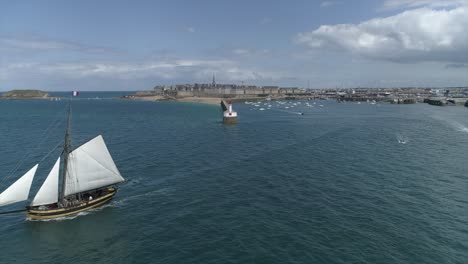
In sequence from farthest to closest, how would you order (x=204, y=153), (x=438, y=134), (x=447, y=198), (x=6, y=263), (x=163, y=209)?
(x=438, y=134) < (x=204, y=153) < (x=447, y=198) < (x=163, y=209) < (x=6, y=263)

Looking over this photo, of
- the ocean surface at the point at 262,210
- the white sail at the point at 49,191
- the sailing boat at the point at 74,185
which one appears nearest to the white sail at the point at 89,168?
the sailing boat at the point at 74,185

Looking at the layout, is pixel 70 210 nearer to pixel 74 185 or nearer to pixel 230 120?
pixel 74 185

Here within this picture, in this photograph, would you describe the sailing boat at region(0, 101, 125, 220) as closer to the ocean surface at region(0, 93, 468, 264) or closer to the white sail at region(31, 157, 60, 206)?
the white sail at region(31, 157, 60, 206)

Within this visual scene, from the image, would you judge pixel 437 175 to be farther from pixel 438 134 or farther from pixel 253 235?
pixel 438 134

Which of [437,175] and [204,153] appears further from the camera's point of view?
[204,153]

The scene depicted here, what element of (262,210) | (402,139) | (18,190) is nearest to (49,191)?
(18,190)

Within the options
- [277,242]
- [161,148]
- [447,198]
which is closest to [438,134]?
[447,198]
